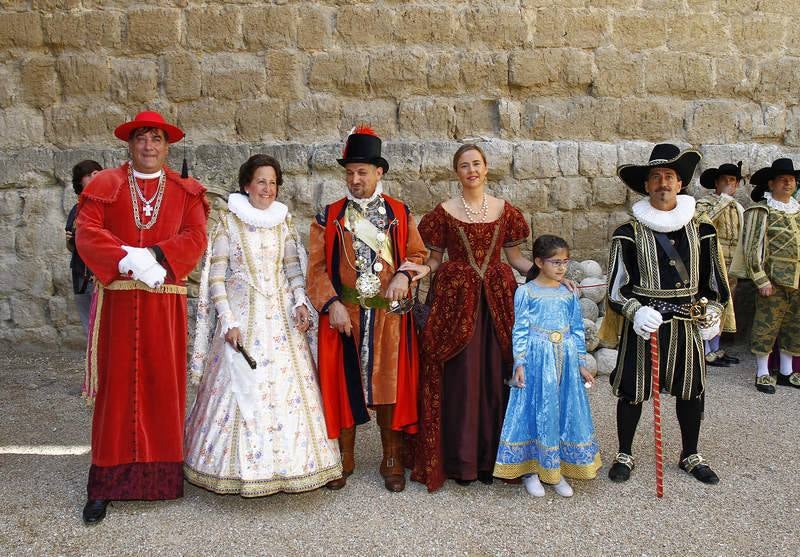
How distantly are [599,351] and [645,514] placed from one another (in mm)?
2578

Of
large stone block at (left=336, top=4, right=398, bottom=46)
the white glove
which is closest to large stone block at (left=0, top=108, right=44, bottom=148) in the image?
large stone block at (left=336, top=4, right=398, bottom=46)

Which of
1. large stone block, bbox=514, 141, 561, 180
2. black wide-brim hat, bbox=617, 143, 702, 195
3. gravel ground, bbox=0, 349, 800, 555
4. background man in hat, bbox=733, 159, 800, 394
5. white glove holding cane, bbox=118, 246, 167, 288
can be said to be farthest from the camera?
large stone block, bbox=514, 141, 561, 180

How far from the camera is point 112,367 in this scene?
323 cm

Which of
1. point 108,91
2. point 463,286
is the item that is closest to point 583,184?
point 463,286

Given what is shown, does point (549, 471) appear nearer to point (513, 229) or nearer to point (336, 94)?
point (513, 229)

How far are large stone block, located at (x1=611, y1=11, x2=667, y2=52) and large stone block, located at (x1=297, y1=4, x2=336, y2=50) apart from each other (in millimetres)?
2655

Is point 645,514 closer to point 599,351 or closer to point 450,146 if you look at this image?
point 599,351

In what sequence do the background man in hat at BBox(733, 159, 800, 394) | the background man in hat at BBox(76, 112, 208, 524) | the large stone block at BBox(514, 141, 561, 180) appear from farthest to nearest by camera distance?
the large stone block at BBox(514, 141, 561, 180) < the background man in hat at BBox(733, 159, 800, 394) < the background man in hat at BBox(76, 112, 208, 524)

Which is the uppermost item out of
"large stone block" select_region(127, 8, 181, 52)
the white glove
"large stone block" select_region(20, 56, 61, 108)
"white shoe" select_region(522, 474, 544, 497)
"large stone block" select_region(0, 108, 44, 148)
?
"large stone block" select_region(127, 8, 181, 52)

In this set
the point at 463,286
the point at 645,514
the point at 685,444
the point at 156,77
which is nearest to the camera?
the point at 645,514

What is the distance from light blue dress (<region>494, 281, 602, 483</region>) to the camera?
11.2 feet

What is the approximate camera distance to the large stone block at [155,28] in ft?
19.7

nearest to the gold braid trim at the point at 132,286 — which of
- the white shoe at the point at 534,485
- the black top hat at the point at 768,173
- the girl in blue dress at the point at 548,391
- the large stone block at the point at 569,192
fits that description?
the girl in blue dress at the point at 548,391

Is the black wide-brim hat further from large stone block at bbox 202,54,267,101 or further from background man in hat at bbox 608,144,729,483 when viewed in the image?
large stone block at bbox 202,54,267,101
